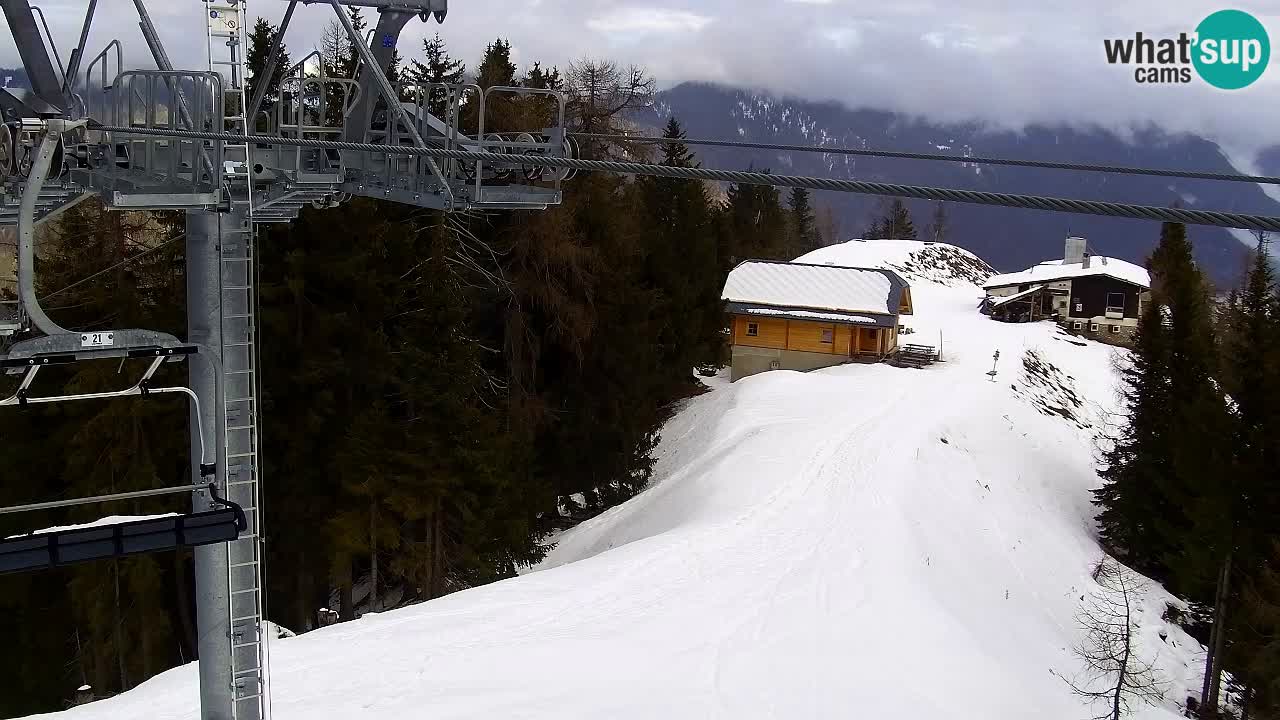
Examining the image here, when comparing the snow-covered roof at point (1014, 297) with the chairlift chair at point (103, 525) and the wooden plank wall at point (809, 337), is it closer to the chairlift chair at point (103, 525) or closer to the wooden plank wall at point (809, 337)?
the wooden plank wall at point (809, 337)

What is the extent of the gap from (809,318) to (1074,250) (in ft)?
119

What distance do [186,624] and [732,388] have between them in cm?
2350

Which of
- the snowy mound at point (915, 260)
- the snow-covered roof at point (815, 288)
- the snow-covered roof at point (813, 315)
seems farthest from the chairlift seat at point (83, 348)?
the snowy mound at point (915, 260)

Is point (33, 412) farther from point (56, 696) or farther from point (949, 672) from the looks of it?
point (949, 672)

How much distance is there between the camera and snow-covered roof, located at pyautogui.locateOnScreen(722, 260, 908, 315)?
160 ft

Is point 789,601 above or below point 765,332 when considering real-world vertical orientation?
below

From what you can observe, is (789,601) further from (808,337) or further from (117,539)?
(808,337)

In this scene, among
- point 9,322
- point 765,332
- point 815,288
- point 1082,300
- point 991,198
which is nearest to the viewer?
point 991,198

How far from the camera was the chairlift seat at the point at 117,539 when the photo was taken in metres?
7.58

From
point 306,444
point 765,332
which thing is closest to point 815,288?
point 765,332

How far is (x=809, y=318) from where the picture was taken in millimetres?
48219

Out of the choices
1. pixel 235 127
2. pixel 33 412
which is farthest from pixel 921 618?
pixel 33 412

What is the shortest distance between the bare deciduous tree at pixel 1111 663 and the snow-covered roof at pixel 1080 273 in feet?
145

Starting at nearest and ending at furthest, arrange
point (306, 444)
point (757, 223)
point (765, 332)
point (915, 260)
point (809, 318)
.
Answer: point (306, 444) < point (809, 318) < point (765, 332) < point (757, 223) < point (915, 260)
